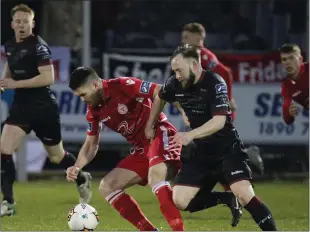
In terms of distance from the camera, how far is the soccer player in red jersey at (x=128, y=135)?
9.03m

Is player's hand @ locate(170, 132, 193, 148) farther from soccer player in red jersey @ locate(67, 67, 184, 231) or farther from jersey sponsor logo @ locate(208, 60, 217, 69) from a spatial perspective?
jersey sponsor logo @ locate(208, 60, 217, 69)

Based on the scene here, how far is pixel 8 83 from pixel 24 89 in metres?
0.41

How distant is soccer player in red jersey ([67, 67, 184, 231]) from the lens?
903 cm

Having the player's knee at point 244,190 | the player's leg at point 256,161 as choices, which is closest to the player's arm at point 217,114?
the player's knee at point 244,190

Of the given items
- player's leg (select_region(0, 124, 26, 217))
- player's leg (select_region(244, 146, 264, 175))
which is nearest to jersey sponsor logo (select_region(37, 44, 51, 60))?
player's leg (select_region(0, 124, 26, 217))

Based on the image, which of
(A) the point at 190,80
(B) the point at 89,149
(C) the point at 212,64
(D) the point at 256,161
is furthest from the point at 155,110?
(D) the point at 256,161

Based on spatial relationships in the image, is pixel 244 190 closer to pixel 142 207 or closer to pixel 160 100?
pixel 160 100

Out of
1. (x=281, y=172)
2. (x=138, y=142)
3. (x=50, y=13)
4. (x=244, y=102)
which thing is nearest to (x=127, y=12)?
(x=50, y=13)

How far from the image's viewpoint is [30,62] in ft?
37.8

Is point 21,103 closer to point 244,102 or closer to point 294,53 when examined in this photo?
point 294,53

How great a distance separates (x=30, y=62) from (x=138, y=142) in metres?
2.55

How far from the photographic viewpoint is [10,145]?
11516mm

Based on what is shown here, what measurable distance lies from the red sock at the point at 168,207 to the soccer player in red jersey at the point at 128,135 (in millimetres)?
76

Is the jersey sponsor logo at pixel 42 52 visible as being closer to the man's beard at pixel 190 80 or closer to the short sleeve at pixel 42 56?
the short sleeve at pixel 42 56
